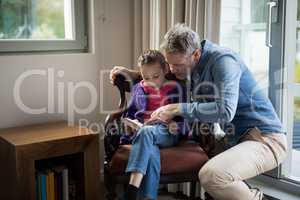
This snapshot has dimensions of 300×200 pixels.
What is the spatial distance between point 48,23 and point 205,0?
3.52 ft

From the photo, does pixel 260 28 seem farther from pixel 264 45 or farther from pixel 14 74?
pixel 14 74

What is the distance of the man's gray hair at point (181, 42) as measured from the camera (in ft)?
6.32

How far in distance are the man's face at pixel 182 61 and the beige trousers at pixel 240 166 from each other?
1.51 feet

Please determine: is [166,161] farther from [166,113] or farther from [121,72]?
[121,72]

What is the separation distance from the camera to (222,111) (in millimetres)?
1842

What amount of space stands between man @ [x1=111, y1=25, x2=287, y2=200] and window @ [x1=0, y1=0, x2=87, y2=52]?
1.02 meters

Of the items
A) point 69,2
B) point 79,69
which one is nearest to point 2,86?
point 79,69

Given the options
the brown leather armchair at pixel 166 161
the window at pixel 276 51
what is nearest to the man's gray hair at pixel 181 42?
the brown leather armchair at pixel 166 161

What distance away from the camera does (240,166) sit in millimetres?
1846

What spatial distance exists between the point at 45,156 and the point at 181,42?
97 cm

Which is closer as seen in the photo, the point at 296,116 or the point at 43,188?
the point at 43,188

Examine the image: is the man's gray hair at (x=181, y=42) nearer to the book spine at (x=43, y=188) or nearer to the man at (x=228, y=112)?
the man at (x=228, y=112)

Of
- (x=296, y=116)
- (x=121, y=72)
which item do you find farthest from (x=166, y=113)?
(x=296, y=116)

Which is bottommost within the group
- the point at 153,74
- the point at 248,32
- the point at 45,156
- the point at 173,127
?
the point at 45,156
